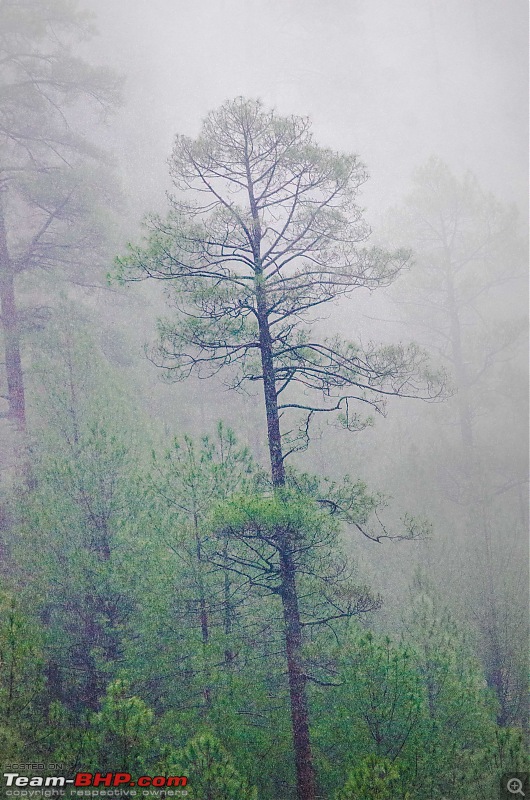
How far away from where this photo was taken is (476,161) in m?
68.3

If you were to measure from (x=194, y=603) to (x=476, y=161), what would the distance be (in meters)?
76.8

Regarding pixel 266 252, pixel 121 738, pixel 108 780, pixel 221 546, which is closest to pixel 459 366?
pixel 266 252

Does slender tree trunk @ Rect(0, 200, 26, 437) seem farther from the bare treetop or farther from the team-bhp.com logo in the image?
the team-bhp.com logo

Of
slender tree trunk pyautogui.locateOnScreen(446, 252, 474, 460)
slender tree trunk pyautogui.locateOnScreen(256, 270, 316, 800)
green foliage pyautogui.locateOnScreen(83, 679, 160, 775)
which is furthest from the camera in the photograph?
slender tree trunk pyautogui.locateOnScreen(446, 252, 474, 460)

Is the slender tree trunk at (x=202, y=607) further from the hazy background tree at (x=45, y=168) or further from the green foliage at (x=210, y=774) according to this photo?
the hazy background tree at (x=45, y=168)

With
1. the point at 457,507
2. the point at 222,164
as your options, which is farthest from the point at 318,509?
the point at 457,507

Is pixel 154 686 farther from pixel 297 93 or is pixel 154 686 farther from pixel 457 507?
pixel 297 93
